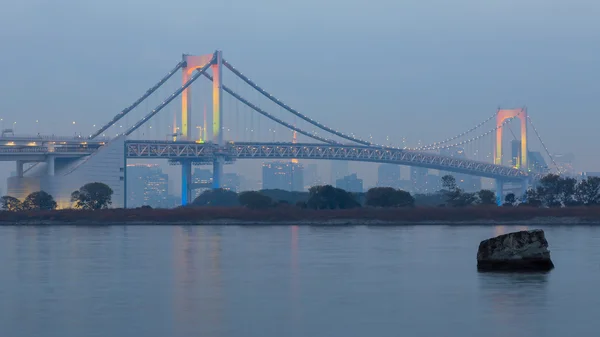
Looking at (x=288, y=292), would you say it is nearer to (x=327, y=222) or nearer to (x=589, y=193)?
(x=327, y=222)

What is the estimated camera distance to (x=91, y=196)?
5900 centimetres

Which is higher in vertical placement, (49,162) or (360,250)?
(49,162)

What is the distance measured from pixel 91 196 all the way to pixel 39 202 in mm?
2591

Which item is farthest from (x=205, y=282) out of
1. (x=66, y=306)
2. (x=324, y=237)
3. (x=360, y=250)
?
(x=324, y=237)

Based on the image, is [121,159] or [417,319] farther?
[121,159]

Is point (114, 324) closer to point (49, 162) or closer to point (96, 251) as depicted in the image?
point (96, 251)

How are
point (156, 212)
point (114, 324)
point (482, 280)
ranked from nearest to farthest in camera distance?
point (114, 324), point (482, 280), point (156, 212)

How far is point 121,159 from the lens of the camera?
62.2m

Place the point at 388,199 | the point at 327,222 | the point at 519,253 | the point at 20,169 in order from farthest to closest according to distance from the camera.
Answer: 1. the point at 388,199
2. the point at 20,169
3. the point at 327,222
4. the point at 519,253

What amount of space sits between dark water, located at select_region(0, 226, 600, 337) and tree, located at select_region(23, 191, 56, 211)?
74.9ft

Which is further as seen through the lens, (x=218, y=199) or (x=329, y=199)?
(x=218, y=199)

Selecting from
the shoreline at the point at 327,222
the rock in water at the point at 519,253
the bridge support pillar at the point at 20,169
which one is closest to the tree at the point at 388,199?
the shoreline at the point at 327,222

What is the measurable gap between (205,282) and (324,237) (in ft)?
65.1

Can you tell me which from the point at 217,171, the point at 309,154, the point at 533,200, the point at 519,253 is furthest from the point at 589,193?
the point at 519,253
